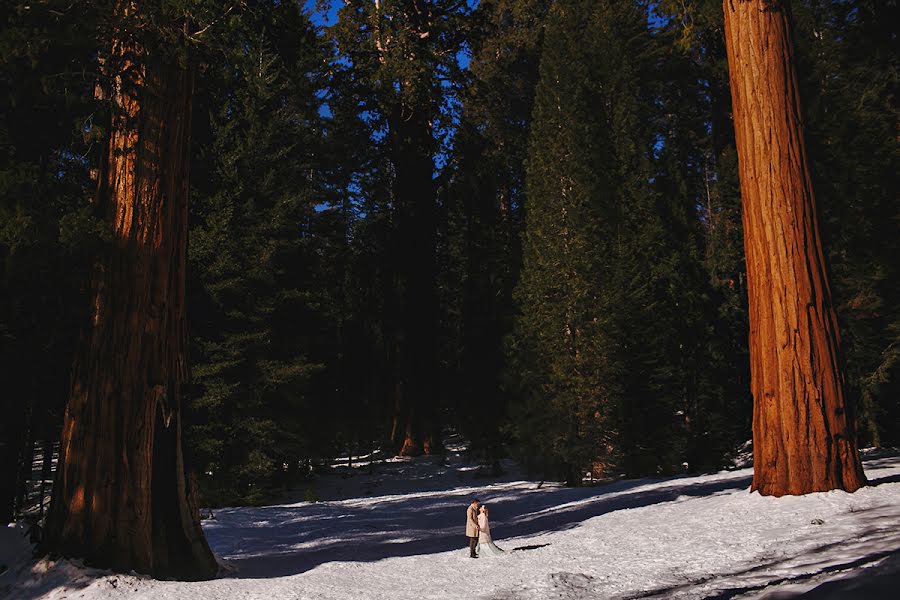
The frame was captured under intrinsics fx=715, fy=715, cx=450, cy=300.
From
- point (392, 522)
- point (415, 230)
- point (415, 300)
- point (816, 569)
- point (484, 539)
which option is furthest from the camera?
point (415, 230)

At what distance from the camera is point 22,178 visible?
25.1 ft

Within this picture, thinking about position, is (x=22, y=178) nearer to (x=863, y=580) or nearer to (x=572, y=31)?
(x=863, y=580)

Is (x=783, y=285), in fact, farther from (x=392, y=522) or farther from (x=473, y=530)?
(x=392, y=522)

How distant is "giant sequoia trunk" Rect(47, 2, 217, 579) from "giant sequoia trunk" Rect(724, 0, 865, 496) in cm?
715

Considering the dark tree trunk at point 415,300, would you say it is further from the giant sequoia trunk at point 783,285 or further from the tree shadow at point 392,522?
the giant sequoia trunk at point 783,285

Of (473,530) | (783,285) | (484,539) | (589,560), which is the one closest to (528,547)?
(484,539)

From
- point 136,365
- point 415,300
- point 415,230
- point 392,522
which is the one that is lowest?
point 392,522

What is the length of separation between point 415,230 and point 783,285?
24.5 meters

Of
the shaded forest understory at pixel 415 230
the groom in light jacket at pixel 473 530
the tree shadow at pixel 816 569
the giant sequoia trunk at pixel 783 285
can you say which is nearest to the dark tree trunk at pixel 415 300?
Result: the shaded forest understory at pixel 415 230

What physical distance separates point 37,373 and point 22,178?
5.97 metres

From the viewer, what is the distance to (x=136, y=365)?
7.48 metres

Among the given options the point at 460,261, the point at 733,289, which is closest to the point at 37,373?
the point at 733,289

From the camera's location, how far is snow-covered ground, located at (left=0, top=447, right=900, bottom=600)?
5934mm

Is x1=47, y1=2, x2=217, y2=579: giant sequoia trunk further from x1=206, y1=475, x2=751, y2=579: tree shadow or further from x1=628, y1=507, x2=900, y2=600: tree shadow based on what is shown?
x1=628, y1=507, x2=900, y2=600: tree shadow
